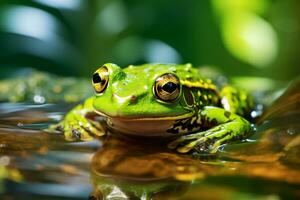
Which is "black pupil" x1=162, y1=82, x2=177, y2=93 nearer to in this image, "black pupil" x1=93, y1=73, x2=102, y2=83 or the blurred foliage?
"black pupil" x1=93, y1=73, x2=102, y2=83

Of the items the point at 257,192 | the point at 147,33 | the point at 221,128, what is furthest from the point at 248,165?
Answer: the point at 147,33

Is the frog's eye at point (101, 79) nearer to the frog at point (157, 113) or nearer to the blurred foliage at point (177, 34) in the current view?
the frog at point (157, 113)

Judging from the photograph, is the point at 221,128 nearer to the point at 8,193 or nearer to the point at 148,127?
the point at 148,127

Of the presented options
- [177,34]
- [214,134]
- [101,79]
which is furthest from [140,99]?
[177,34]

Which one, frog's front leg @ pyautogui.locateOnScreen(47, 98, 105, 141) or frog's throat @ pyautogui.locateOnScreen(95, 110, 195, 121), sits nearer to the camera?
frog's throat @ pyautogui.locateOnScreen(95, 110, 195, 121)

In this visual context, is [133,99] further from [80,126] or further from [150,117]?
[80,126]

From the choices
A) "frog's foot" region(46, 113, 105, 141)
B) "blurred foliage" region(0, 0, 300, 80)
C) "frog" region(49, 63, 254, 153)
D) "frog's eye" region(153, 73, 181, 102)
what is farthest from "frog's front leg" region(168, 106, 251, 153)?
"blurred foliage" region(0, 0, 300, 80)
